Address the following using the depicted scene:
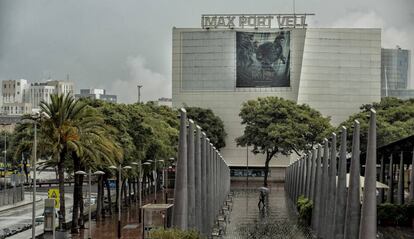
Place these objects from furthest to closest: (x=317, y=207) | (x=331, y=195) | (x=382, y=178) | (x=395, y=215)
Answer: (x=382, y=178), (x=317, y=207), (x=395, y=215), (x=331, y=195)

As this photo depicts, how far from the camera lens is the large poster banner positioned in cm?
12975

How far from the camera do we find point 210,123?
130m

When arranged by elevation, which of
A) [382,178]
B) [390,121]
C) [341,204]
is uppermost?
[390,121]

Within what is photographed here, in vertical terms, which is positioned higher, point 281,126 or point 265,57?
point 265,57

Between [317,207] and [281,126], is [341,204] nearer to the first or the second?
[317,207]

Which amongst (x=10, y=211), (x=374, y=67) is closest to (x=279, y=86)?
(x=374, y=67)

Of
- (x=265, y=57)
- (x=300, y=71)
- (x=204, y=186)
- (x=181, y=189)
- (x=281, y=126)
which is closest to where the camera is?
(x=181, y=189)

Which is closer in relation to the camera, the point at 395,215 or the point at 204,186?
the point at 395,215

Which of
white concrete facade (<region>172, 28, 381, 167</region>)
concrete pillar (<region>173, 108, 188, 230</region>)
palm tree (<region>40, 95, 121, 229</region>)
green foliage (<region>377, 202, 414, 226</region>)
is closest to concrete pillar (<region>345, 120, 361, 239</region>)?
concrete pillar (<region>173, 108, 188, 230</region>)

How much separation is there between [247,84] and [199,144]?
95.4 metres

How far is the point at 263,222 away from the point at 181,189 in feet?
74.1

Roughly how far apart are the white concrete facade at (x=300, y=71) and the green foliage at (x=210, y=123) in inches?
182

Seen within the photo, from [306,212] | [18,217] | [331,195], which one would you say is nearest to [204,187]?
[331,195]

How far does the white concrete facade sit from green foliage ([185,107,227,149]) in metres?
4.62
